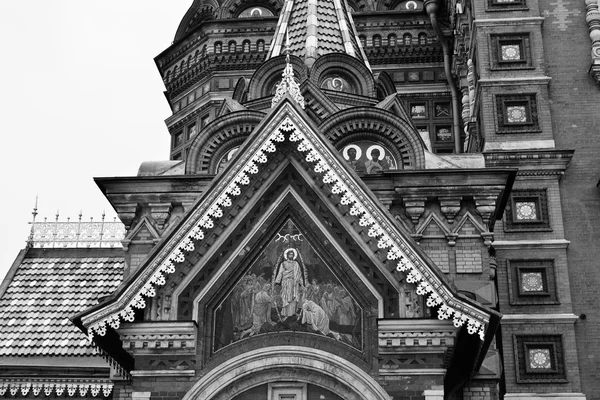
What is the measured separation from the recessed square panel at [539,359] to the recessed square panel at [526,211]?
9.84ft

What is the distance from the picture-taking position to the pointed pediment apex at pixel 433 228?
1870 centimetres

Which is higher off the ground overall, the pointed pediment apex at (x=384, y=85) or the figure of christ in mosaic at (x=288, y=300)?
the pointed pediment apex at (x=384, y=85)

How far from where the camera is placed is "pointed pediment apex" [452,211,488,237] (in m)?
18.7

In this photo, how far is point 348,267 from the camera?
17.3 m

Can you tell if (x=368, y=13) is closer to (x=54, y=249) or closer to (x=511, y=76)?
(x=511, y=76)

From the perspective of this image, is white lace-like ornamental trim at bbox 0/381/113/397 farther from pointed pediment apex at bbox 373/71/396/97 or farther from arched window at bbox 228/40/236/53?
arched window at bbox 228/40/236/53

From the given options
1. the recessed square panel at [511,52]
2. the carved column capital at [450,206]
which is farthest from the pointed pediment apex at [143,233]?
the recessed square panel at [511,52]

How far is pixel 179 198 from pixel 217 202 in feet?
8.06

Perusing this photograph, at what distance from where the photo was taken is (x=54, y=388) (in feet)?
67.4

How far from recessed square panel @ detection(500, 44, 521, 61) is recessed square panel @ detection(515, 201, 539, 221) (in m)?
3.68

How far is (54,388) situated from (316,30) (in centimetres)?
957

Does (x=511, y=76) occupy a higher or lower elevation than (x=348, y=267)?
higher

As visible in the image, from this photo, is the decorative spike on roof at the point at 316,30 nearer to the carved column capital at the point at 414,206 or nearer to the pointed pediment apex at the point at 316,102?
the pointed pediment apex at the point at 316,102

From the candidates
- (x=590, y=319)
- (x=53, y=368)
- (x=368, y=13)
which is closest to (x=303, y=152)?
(x=53, y=368)
